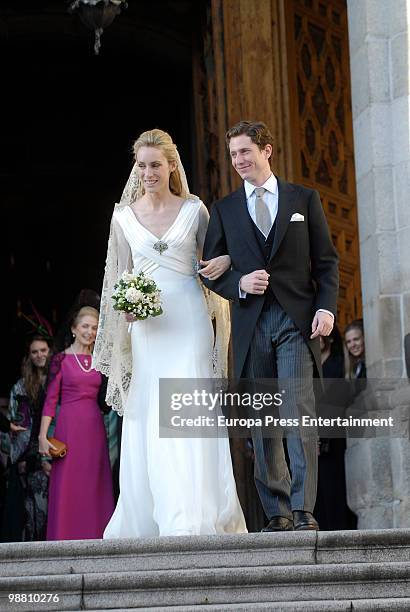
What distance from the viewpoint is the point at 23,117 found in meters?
19.1

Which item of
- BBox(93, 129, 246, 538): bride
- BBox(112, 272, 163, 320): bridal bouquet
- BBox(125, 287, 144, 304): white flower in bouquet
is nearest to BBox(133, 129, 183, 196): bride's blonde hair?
BBox(93, 129, 246, 538): bride

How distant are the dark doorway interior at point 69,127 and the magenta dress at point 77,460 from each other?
592 centimetres

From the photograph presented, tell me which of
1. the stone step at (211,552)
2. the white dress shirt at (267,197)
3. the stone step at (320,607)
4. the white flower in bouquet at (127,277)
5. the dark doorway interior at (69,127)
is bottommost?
the stone step at (320,607)

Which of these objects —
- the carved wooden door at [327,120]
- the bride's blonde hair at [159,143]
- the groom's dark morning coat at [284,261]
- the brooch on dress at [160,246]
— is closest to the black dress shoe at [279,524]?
the groom's dark morning coat at [284,261]

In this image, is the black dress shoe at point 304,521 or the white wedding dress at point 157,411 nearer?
the black dress shoe at point 304,521

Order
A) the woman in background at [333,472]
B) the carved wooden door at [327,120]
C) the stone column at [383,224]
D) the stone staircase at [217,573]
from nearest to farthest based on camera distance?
the stone staircase at [217,573], the stone column at [383,224], the woman in background at [333,472], the carved wooden door at [327,120]

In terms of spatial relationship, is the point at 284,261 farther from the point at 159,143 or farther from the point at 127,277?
the point at 159,143

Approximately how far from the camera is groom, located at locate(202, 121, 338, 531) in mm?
7520

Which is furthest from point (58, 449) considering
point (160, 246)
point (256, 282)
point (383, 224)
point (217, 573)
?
point (217, 573)

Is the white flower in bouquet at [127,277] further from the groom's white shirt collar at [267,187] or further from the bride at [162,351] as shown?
the groom's white shirt collar at [267,187]

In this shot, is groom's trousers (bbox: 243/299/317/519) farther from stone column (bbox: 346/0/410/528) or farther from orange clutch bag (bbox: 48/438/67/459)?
orange clutch bag (bbox: 48/438/67/459)

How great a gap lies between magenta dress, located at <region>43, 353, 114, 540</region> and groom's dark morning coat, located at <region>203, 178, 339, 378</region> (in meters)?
2.25

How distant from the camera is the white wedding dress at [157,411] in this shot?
8.02m

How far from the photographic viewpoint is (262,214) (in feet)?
26.0
